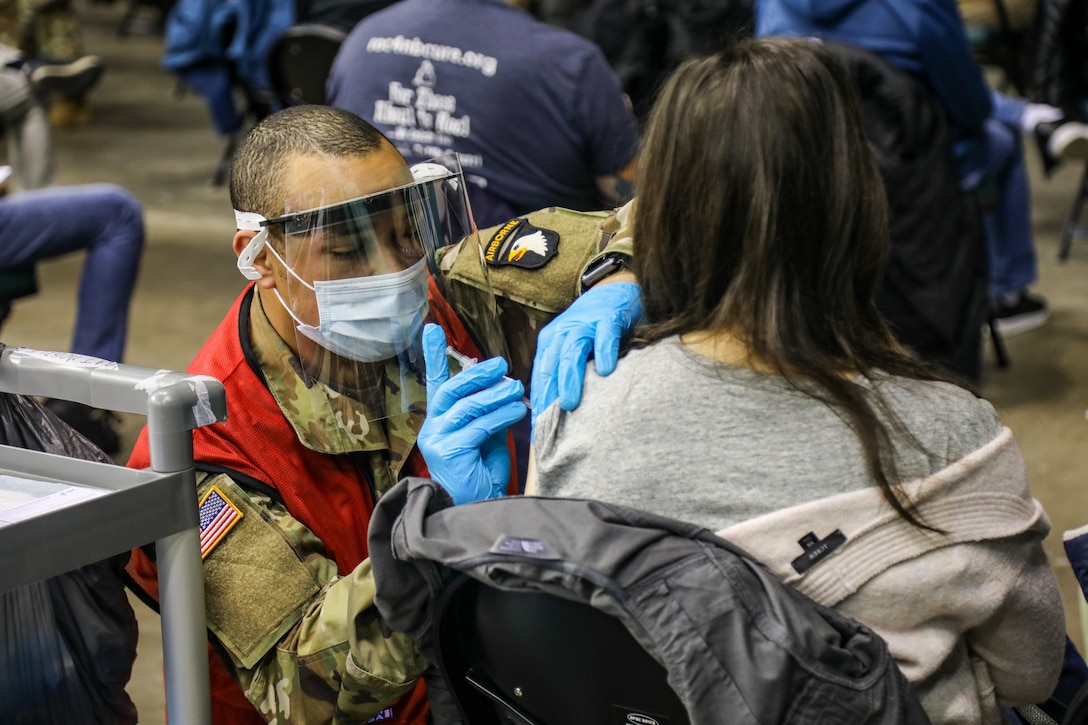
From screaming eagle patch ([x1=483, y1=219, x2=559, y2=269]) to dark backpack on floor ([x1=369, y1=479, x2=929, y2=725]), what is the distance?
23.2 inches

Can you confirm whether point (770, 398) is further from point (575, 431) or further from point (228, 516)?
point (228, 516)

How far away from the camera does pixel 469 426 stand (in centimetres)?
134

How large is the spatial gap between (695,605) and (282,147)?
85cm

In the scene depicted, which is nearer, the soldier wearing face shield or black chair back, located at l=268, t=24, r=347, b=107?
the soldier wearing face shield

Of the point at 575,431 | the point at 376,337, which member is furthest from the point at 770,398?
the point at 376,337

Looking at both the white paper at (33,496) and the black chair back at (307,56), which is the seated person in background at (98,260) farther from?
the white paper at (33,496)

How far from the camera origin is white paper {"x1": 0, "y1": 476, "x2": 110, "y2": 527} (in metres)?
1.08

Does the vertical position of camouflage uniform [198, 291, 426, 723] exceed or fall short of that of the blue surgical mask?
it falls short

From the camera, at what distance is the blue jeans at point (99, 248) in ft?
11.2

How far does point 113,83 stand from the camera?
31.7 ft

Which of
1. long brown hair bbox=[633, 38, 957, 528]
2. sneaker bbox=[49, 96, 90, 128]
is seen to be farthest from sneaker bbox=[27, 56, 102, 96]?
long brown hair bbox=[633, 38, 957, 528]

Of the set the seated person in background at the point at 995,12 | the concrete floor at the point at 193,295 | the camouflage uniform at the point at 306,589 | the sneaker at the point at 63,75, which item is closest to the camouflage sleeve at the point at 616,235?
the camouflage uniform at the point at 306,589

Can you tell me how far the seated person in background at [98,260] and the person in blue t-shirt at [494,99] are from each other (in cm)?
110

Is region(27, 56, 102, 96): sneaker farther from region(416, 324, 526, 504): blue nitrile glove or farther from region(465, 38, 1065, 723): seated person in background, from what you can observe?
region(465, 38, 1065, 723): seated person in background
